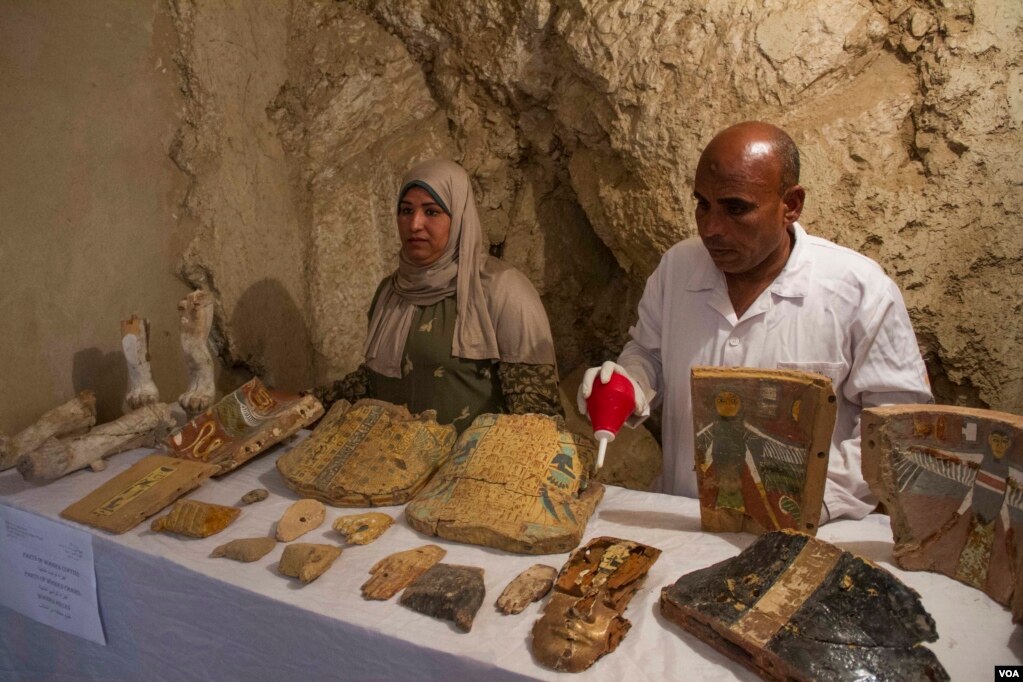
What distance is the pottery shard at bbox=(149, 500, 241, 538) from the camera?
220 cm

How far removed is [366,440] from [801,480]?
1357 millimetres

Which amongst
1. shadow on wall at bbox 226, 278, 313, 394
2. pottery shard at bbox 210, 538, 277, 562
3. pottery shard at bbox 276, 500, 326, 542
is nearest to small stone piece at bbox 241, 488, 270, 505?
pottery shard at bbox 276, 500, 326, 542

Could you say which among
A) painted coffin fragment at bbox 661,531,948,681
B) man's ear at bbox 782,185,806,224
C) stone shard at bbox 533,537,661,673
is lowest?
stone shard at bbox 533,537,661,673

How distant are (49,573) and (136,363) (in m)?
0.85

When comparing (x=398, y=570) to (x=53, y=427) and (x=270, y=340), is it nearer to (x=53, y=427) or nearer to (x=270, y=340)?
(x=53, y=427)

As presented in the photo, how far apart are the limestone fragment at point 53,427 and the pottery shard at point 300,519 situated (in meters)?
1.04

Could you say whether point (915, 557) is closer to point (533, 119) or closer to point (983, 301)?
point (983, 301)

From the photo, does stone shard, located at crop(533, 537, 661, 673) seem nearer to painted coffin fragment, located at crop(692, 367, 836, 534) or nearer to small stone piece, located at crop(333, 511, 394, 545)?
painted coffin fragment, located at crop(692, 367, 836, 534)

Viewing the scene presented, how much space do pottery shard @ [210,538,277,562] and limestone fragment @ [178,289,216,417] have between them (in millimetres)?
1010

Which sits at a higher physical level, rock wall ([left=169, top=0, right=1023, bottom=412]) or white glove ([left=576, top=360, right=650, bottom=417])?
rock wall ([left=169, top=0, right=1023, bottom=412])

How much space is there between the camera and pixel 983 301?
9.53 ft

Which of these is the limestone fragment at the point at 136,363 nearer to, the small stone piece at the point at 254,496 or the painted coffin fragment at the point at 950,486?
the small stone piece at the point at 254,496

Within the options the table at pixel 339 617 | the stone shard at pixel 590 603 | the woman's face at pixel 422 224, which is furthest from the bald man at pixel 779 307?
the woman's face at pixel 422 224

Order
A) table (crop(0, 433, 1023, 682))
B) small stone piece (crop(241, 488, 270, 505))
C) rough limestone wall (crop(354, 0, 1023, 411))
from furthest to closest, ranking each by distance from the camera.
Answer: rough limestone wall (crop(354, 0, 1023, 411)), small stone piece (crop(241, 488, 270, 505)), table (crop(0, 433, 1023, 682))
